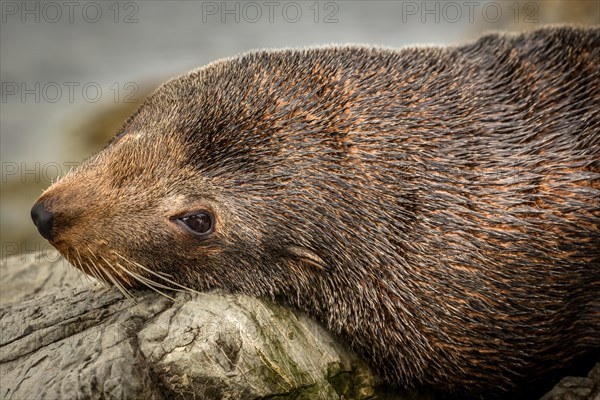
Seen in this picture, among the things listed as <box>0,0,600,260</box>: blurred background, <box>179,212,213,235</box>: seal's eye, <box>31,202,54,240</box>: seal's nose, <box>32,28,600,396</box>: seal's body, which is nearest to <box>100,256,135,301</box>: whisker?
<box>32,28,600,396</box>: seal's body

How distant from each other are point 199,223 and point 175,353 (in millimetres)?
969

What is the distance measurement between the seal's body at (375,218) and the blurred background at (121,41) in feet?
21.0

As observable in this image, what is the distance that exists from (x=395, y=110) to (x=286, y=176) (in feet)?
3.35

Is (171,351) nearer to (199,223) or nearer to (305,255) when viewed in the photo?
(199,223)

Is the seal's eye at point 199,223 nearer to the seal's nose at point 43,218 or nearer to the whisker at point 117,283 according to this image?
the whisker at point 117,283

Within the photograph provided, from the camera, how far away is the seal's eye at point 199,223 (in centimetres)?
523

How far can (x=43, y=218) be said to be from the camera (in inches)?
198

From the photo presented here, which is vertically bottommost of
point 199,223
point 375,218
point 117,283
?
point 117,283

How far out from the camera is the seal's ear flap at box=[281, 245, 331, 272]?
5.20 metres

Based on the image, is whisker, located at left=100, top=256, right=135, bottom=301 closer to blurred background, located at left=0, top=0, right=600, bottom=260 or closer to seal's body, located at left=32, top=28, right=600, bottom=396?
seal's body, located at left=32, top=28, right=600, bottom=396

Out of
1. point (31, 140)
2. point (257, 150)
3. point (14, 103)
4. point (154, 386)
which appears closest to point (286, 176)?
point (257, 150)

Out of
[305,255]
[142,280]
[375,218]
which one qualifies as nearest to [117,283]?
[142,280]

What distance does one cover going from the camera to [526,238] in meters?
5.15

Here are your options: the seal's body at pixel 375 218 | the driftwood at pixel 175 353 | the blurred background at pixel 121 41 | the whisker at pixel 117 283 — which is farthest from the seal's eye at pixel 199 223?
the blurred background at pixel 121 41
